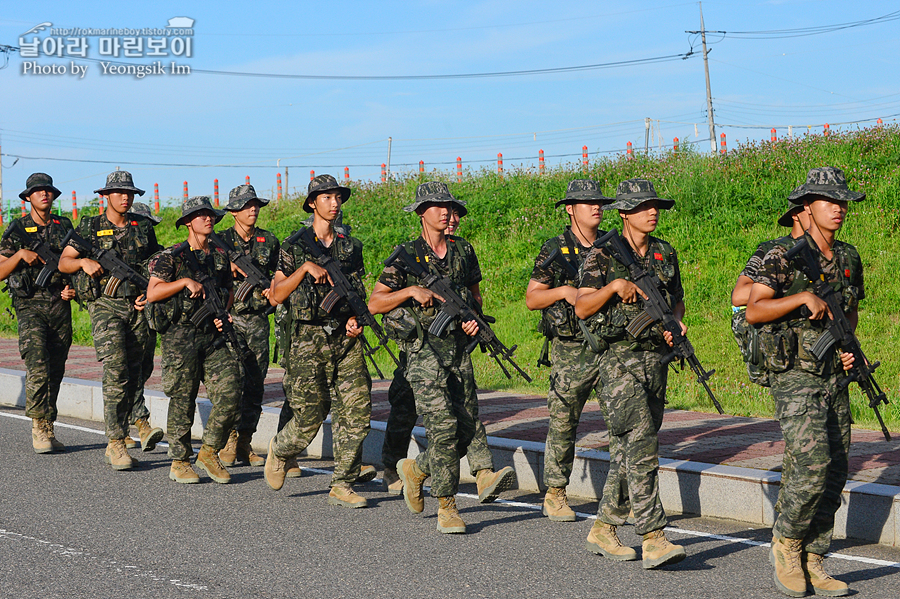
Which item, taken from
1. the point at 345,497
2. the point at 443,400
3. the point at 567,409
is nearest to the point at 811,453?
the point at 567,409

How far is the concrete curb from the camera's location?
233 inches

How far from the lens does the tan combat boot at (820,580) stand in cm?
498

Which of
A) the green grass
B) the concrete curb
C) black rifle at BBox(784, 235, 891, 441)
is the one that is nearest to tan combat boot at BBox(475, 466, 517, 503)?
the concrete curb

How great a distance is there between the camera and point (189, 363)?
7957 millimetres

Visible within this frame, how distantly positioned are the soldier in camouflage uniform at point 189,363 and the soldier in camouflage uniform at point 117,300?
0.81m

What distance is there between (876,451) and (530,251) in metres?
12.6

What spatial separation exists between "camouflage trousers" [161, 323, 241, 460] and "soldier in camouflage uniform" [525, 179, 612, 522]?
262cm

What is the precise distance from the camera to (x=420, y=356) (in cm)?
654

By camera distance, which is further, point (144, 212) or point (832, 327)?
point (144, 212)

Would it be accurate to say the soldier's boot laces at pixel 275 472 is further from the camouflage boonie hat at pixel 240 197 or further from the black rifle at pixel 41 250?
the black rifle at pixel 41 250

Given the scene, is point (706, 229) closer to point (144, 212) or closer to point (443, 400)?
point (144, 212)

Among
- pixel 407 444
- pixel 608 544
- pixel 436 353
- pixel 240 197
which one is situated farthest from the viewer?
pixel 240 197

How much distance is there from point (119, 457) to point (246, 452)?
107 centimetres

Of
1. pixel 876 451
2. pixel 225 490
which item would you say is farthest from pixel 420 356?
pixel 876 451
